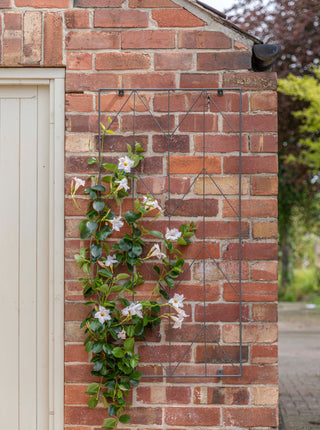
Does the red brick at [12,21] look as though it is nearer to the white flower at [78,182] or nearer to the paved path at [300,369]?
the white flower at [78,182]

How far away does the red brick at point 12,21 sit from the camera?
7.91ft

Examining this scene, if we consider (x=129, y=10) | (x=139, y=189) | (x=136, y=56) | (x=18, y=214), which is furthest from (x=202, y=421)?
(x=129, y=10)

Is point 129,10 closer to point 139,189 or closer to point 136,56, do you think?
point 136,56

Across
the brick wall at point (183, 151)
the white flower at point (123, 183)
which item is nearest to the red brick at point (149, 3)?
the brick wall at point (183, 151)

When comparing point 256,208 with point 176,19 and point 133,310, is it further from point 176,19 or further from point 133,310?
point 176,19

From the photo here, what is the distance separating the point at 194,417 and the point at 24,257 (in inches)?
44.5

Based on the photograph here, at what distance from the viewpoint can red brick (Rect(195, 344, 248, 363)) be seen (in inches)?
93.7

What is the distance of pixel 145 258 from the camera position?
93.4 inches

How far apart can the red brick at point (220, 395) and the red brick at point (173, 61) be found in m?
1.54

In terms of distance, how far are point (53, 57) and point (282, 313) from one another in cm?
861

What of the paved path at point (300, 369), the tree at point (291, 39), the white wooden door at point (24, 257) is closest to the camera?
the white wooden door at point (24, 257)

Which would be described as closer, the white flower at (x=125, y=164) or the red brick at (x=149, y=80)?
the white flower at (x=125, y=164)

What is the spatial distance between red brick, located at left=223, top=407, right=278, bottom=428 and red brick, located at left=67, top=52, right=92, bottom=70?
1779 mm

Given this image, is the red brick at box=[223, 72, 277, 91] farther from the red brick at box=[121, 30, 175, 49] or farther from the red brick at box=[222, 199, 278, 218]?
the red brick at box=[222, 199, 278, 218]
